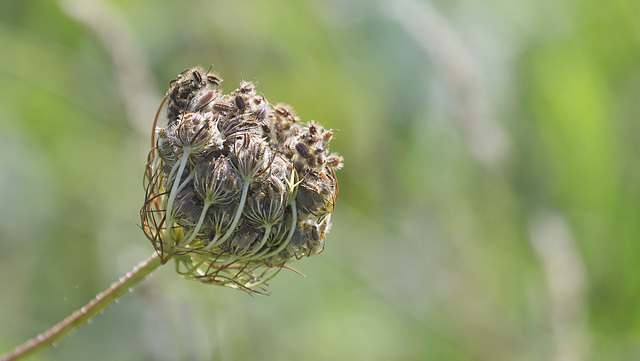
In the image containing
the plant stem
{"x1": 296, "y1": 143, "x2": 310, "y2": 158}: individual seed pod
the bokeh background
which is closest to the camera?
the plant stem

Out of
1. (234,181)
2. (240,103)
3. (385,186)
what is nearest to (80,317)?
(234,181)

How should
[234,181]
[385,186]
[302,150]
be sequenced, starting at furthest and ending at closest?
[385,186] < [302,150] < [234,181]

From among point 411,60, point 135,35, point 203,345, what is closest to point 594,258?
point 411,60

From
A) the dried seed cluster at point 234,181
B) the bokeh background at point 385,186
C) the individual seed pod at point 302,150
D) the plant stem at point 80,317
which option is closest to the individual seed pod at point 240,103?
the dried seed cluster at point 234,181

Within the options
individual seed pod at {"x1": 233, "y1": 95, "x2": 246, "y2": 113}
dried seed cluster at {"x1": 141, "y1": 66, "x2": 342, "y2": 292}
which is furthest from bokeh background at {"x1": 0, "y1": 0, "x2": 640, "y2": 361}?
individual seed pod at {"x1": 233, "y1": 95, "x2": 246, "y2": 113}

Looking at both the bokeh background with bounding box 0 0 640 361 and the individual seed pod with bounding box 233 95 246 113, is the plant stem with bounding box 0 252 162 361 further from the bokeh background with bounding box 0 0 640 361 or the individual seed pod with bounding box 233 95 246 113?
the bokeh background with bounding box 0 0 640 361

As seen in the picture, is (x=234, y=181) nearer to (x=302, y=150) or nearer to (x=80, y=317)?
(x=302, y=150)

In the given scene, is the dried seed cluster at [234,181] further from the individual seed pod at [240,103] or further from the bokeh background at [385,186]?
the bokeh background at [385,186]
